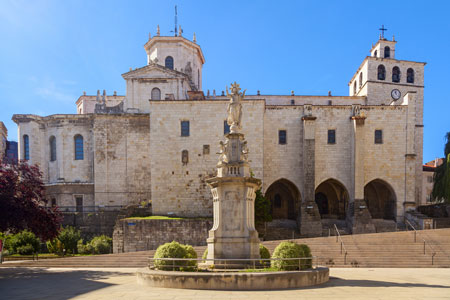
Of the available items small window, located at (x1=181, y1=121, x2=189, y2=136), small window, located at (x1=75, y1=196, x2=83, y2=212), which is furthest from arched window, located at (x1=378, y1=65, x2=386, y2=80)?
small window, located at (x1=75, y1=196, x2=83, y2=212)

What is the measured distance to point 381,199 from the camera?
3794 cm

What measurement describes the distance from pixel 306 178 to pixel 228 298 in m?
24.5

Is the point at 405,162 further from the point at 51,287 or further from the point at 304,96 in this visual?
the point at 51,287

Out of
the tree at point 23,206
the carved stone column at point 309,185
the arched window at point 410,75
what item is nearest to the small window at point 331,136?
the carved stone column at point 309,185

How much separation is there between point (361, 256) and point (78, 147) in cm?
2879

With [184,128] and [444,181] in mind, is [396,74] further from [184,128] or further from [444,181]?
[184,128]

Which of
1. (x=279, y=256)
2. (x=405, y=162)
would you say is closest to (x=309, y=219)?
(x=405, y=162)

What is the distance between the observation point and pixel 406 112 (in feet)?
114

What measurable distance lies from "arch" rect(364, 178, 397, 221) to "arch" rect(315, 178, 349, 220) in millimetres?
2686

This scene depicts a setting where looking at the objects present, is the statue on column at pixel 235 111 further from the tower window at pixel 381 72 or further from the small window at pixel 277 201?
the tower window at pixel 381 72

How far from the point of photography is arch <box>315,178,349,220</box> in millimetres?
38781

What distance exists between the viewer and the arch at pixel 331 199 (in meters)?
38.8

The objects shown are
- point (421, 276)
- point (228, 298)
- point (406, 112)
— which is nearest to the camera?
point (228, 298)

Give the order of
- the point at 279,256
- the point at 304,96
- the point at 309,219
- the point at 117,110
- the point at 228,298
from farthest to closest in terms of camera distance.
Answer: the point at 304,96 → the point at 117,110 → the point at 309,219 → the point at 279,256 → the point at 228,298
